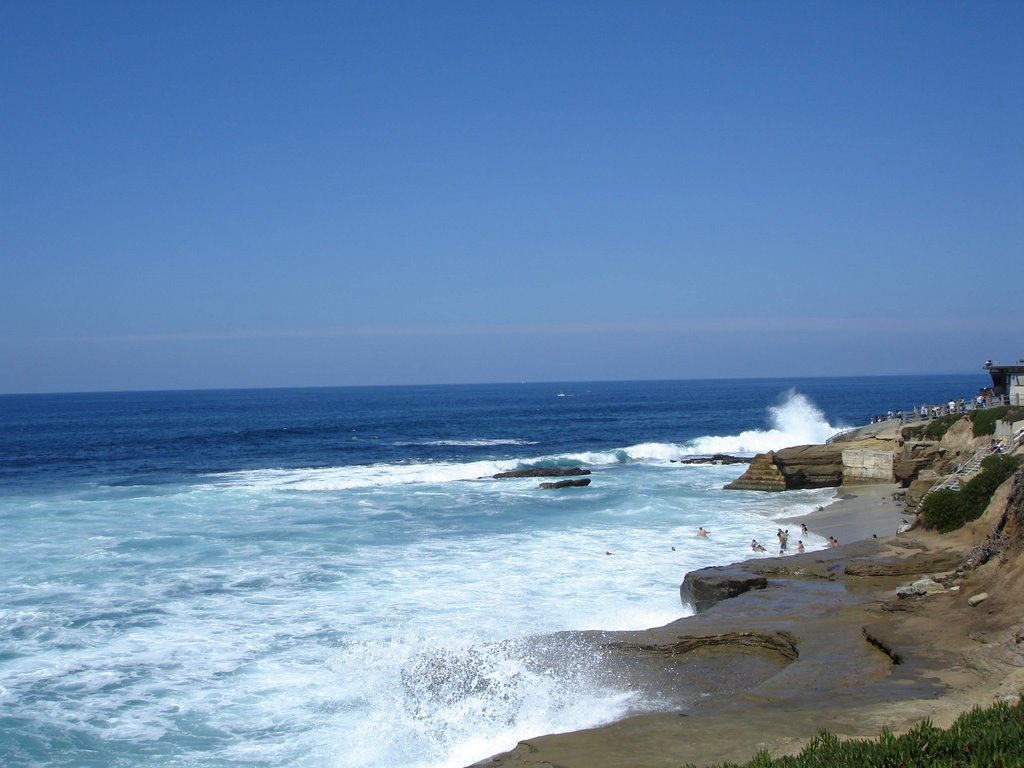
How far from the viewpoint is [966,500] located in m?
23.8

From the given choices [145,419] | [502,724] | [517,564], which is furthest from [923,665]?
[145,419]

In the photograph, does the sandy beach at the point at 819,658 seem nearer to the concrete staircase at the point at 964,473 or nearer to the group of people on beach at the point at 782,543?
the group of people on beach at the point at 782,543

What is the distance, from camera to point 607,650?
16.3 meters

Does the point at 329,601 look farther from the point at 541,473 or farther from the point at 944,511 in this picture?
the point at 541,473

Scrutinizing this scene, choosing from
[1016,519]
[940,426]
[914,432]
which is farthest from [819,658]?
[914,432]

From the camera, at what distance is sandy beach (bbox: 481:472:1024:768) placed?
440 inches

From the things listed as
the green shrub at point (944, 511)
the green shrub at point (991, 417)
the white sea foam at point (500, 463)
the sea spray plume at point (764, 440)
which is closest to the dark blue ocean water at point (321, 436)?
the white sea foam at point (500, 463)

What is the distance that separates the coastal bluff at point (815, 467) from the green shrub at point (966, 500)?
16.6m

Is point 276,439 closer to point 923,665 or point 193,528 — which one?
point 193,528

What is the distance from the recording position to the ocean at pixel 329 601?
563 inches

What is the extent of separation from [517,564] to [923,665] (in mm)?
14086

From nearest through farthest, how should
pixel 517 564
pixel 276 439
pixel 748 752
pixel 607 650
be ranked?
pixel 748 752 → pixel 607 650 → pixel 517 564 → pixel 276 439

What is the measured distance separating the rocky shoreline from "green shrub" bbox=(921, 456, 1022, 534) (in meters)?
0.55

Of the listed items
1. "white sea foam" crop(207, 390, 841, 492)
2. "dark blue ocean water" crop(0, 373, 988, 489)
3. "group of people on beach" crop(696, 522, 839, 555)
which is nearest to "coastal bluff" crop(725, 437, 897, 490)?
"group of people on beach" crop(696, 522, 839, 555)
